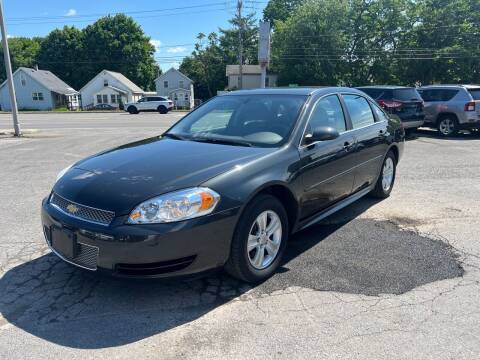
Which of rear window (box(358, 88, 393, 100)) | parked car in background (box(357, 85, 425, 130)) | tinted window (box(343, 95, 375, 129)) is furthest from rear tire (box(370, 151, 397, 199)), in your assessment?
rear window (box(358, 88, 393, 100))

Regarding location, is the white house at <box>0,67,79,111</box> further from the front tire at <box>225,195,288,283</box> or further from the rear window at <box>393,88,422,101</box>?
the front tire at <box>225,195,288,283</box>

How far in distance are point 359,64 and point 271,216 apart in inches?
2022

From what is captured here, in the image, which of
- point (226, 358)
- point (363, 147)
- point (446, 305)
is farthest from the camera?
point (363, 147)

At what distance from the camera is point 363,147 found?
16.8ft

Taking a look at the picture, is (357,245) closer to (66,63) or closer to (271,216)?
(271,216)

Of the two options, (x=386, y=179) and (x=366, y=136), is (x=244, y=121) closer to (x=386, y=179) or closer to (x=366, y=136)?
(x=366, y=136)

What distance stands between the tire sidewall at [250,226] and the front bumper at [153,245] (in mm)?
108

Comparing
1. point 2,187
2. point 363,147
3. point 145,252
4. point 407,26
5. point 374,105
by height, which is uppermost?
point 407,26

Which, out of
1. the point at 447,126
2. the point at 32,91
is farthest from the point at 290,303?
the point at 32,91

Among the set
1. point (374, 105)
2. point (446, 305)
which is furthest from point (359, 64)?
point (446, 305)

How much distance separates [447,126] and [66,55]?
236 feet

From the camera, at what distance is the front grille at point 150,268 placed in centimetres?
299

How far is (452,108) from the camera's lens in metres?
13.3

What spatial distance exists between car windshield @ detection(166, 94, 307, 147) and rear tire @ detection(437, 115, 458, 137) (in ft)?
36.1
